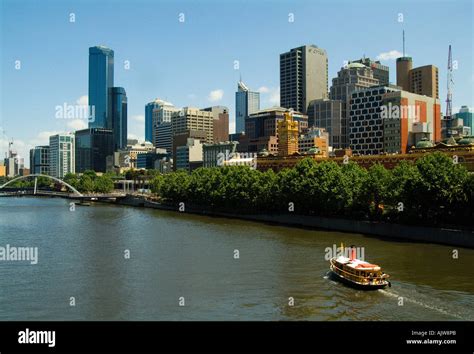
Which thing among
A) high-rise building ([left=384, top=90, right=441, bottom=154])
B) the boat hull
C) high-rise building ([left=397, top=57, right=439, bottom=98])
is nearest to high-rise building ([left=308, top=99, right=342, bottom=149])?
high-rise building ([left=397, top=57, right=439, bottom=98])

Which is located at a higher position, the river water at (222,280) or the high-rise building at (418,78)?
the high-rise building at (418,78)

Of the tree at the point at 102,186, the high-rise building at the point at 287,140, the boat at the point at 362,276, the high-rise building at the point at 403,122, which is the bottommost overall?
the boat at the point at 362,276

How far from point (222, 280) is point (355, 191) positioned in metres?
32.7

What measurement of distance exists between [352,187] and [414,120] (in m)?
81.8

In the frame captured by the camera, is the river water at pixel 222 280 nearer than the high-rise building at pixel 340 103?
Yes

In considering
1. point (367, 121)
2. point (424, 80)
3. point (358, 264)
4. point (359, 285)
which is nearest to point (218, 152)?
point (367, 121)

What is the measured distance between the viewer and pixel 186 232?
58812 mm

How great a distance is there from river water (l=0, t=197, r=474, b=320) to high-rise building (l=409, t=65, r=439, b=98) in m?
153

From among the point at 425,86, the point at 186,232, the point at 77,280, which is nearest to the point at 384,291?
the point at 77,280

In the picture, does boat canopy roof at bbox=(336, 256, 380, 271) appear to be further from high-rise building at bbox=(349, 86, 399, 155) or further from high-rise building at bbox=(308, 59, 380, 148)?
high-rise building at bbox=(308, 59, 380, 148)

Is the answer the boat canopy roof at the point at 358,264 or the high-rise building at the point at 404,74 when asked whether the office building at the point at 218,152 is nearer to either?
the high-rise building at the point at 404,74

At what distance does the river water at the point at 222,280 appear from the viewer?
81.5ft

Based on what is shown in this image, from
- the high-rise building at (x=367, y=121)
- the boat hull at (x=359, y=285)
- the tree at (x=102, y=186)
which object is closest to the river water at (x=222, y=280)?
the boat hull at (x=359, y=285)
